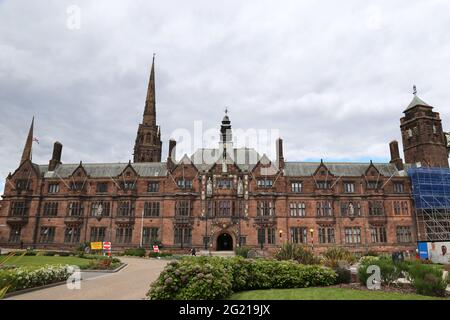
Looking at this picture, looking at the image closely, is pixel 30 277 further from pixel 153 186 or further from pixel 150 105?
pixel 150 105

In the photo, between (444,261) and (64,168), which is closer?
(444,261)

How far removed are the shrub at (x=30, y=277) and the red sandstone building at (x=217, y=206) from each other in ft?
97.1

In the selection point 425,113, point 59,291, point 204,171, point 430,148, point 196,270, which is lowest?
point 59,291

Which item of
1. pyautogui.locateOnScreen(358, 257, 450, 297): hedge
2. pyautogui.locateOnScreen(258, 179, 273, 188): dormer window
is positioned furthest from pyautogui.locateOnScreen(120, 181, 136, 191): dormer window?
pyautogui.locateOnScreen(358, 257, 450, 297): hedge

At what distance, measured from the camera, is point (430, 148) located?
57.1m

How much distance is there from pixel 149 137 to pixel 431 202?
190ft

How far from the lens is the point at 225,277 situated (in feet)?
46.2

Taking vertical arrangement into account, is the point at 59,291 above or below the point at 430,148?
below

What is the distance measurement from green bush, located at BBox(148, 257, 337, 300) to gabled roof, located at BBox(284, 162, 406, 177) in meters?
36.9
